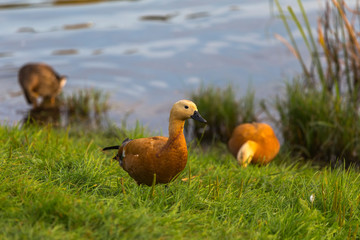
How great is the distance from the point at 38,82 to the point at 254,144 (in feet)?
16.3

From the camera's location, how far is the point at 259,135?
21.9 ft

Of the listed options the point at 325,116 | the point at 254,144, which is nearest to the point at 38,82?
the point at 254,144

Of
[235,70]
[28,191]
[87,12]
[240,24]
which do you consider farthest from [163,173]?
[87,12]

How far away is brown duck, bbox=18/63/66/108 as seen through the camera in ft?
31.6

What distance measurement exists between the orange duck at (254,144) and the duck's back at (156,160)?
6.92ft

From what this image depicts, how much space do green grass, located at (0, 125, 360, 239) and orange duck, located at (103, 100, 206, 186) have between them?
0.15m

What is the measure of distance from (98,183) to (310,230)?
180 cm

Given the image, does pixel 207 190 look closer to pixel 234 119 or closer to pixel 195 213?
pixel 195 213

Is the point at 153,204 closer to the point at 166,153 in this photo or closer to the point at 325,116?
the point at 166,153

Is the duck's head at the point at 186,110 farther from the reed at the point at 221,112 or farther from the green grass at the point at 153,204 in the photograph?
the reed at the point at 221,112

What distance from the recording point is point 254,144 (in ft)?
21.3

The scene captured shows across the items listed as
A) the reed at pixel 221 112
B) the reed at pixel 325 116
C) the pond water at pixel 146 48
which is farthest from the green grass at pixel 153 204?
the pond water at pixel 146 48

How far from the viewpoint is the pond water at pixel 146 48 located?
10.1m

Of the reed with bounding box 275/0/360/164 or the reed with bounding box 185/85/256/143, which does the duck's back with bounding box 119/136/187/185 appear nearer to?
the reed with bounding box 275/0/360/164
